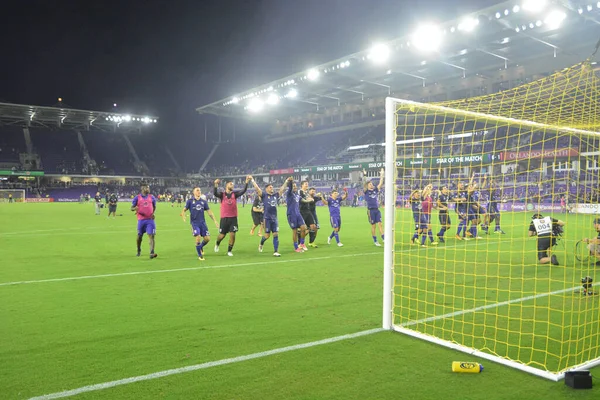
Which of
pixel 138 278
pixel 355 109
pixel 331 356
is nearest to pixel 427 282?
pixel 331 356

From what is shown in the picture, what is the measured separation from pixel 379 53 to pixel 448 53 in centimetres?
562

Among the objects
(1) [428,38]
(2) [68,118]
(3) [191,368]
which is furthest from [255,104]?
(3) [191,368]

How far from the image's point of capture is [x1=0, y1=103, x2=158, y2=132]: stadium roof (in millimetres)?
60375

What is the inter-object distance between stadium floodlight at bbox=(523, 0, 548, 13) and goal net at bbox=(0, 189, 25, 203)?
2289 inches

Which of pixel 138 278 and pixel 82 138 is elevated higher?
pixel 82 138

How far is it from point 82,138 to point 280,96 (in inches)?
1491

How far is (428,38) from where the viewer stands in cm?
3306

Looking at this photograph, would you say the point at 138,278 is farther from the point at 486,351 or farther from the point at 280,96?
the point at 280,96

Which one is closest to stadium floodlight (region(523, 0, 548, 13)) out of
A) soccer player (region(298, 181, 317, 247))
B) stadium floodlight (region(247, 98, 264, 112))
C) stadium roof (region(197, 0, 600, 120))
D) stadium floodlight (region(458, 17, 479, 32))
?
stadium roof (region(197, 0, 600, 120))

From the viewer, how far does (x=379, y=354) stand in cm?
459

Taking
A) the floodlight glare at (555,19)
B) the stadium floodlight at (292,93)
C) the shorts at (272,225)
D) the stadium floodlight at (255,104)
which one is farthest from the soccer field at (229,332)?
the stadium floodlight at (255,104)

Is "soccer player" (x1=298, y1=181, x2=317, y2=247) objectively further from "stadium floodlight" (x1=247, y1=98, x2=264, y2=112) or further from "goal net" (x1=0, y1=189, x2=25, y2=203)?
"goal net" (x1=0, y1=189, x2=25, y2=203)

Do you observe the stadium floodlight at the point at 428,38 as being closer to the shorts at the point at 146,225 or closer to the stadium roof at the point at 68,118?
the shorts at the point at 146,225

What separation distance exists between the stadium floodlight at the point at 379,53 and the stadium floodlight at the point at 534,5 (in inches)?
435
